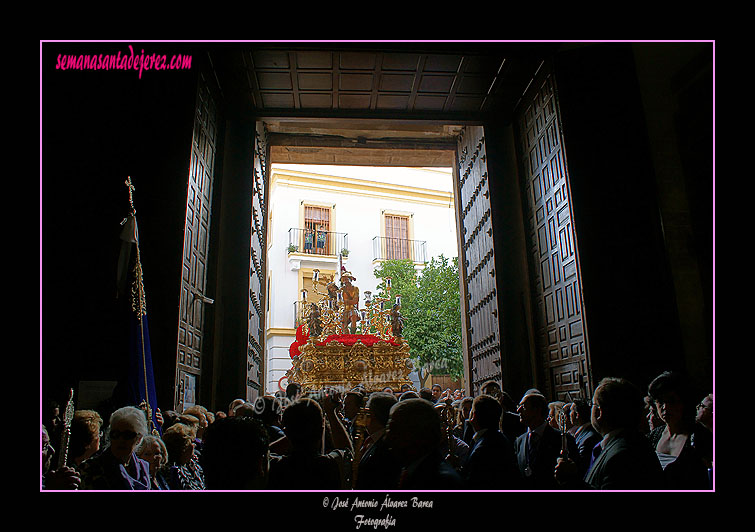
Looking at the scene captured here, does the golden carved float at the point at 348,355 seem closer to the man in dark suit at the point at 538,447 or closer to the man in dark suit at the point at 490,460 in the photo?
the man in dark suit at the point at 538,447

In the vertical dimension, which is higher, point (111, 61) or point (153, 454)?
point (111, 61)

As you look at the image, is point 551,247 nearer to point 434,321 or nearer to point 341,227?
point 434,321

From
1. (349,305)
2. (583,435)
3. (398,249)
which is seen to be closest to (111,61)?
(583,435)

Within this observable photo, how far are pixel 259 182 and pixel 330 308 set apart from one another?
3.50 metres

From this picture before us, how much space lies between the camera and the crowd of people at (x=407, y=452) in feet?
6.98

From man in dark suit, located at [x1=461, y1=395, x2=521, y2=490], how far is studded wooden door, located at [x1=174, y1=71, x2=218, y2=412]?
15.3 ft

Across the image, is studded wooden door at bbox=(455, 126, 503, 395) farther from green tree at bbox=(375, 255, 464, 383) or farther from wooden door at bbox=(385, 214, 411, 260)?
wooden door at bbox=(385, 214, 411, 260)

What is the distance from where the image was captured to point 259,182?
10633mm

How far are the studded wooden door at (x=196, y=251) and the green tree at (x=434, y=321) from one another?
1153 centimetres

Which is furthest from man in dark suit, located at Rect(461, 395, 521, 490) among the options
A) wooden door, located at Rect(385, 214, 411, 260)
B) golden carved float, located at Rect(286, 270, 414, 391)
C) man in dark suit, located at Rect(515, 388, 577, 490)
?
wooden door, located at Rect(385, 214, 411, 260)

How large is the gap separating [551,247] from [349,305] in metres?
5.51

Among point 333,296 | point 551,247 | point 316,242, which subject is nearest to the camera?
point 551,247

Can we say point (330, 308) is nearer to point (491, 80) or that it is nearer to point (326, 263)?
point (491, 80)

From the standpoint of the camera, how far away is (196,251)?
7.75 metres
